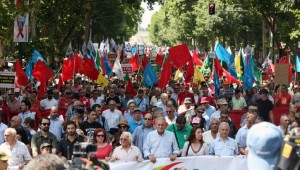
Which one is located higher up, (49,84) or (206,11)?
(206,11)

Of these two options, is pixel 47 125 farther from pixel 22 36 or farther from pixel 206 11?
pixel 206 11

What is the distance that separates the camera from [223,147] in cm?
1030

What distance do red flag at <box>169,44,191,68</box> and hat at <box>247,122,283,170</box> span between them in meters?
17.6

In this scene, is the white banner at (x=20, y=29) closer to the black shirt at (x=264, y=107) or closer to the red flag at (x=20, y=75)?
the red flag at (x=20, y=75)

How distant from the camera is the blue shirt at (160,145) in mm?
10234

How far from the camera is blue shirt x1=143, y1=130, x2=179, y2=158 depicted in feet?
33.6

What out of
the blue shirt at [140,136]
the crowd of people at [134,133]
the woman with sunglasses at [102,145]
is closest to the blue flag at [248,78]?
the crowd of people at [134,133]

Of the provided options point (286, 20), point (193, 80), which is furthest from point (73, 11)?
point (193, 80)

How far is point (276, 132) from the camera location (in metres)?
Answer: 3.33

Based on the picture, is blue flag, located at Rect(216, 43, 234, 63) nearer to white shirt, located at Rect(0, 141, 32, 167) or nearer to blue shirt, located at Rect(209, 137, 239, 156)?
blue shirt, located at Rect(209, 137, 239, 156)

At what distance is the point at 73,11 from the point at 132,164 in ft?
98.7

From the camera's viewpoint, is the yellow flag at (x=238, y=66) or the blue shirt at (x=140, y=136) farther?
the yellow flag at (x=238, y=66)

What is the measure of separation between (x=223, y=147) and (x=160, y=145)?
0.82 metres

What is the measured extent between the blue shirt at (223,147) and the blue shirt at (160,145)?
18.5 inches
